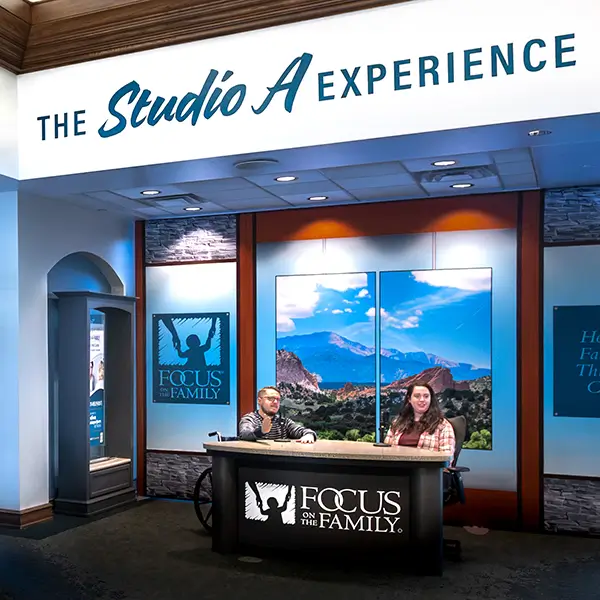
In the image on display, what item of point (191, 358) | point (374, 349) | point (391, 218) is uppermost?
point (391, 218)

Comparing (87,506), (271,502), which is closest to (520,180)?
(271,502)

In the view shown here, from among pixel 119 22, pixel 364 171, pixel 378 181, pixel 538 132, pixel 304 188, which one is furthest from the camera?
pixel 304 188

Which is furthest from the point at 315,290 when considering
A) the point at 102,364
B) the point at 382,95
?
the point at 382,95

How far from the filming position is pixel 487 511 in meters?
6.59

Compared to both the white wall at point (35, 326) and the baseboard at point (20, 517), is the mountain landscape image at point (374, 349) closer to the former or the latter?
the white wall at point (35, 326)

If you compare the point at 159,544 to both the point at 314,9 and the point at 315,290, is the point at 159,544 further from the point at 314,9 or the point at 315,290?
the point at 314,9

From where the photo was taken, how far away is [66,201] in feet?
23.0

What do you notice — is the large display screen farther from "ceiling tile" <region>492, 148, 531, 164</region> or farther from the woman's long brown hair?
"ceiling tile" <region>492, 148, 531, 164</region>

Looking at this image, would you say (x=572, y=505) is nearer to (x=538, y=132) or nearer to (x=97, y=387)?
(x=538, y=132)

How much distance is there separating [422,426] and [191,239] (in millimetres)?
3422

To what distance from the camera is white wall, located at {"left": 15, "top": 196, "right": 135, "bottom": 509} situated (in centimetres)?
642

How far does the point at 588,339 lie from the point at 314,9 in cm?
376

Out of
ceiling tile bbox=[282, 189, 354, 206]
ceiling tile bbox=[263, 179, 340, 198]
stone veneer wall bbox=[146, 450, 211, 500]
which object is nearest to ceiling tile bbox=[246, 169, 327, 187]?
ceiling tile bbox=[263, 179, 340, 198]

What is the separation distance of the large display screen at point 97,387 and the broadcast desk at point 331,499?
7.92ft
